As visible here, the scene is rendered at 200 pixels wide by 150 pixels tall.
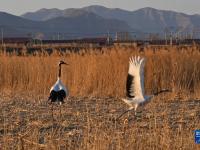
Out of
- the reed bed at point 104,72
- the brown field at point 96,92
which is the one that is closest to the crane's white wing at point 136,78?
the brown field at point 96,92

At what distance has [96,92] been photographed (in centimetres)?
1493

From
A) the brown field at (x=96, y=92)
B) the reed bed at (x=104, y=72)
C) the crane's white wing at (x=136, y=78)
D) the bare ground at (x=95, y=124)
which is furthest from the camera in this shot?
the reed bed at (x=104, y=72)

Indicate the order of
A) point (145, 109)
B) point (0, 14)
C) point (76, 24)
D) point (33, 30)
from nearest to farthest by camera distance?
point (145, 109)
point (33, 30)
point (0, 14)
point (76, 24)

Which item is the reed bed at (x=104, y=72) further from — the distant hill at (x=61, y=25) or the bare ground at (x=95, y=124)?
the distant hill at (x=61, y=25)

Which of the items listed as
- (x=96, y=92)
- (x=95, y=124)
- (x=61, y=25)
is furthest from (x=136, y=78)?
(x=61, y=25)

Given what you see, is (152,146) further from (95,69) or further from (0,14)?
(0,14)

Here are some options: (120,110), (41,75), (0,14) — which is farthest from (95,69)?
(0,14)

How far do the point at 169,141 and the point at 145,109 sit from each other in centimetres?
472

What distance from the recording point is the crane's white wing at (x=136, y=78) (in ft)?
33.0

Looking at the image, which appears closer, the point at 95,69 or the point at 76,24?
the point at 95,69

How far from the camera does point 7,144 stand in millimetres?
7535

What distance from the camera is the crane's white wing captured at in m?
10.1

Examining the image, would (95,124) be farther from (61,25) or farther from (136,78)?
(61,25)

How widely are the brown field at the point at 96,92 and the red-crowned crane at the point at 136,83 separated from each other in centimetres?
33
